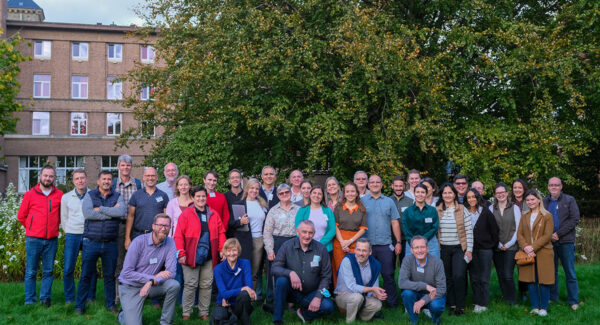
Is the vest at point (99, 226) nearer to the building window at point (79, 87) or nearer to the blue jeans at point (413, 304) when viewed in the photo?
the blue jeans at point (413, 304)

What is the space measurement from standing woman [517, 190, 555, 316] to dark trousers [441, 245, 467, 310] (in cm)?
102

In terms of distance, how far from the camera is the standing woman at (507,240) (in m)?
7.74

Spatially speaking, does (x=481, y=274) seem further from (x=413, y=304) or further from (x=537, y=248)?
(x=413, y=304)

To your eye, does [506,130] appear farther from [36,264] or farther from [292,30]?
[36,264]

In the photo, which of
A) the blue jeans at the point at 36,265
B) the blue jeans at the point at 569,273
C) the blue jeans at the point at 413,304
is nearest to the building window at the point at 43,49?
the blue jeans at the point at 36,265

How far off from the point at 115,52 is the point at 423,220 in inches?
1532

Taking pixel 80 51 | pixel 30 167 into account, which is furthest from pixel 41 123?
pixel 80 51

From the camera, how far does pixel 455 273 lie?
289 inches

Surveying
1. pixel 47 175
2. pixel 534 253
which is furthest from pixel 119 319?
pixel 534 253

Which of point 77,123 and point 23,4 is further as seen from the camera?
point 23,4

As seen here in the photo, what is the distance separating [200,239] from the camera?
700 cm

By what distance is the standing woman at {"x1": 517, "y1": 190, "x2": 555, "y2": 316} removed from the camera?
24.4 feet

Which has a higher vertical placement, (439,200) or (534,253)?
(439,200)

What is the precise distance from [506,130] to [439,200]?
253 inches
